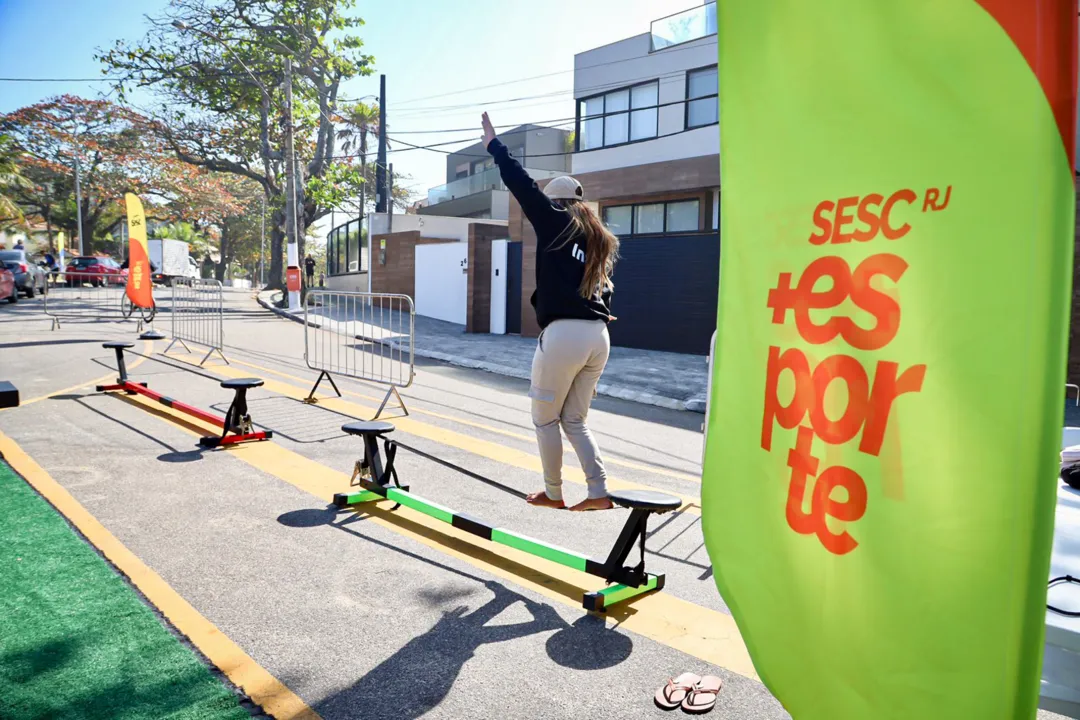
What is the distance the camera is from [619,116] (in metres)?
23.7

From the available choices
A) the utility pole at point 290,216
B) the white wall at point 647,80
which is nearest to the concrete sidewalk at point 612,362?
the utility pole at point 290,216

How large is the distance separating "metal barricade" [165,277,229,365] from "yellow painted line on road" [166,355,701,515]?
8.84 ft

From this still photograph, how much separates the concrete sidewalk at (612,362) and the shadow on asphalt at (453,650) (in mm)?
5892

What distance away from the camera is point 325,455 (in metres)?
6.73

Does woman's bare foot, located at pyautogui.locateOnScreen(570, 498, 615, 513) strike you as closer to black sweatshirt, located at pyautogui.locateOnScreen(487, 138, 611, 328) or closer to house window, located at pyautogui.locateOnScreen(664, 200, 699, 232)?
Result: black sweatshirt, located at pyautogui.locateOnScreen(487, 138, 611, 328)

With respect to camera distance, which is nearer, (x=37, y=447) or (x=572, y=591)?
(x=572, y=591)

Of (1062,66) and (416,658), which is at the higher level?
(1062,66)

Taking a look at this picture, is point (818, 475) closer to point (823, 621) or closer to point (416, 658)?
point (823, 621)

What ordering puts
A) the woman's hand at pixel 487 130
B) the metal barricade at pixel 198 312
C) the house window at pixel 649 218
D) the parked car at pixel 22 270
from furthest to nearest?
the parked car at pixel 22 270 → the house window at pixel 649 218 → the metal barricade at pixel 198 312 → the woman's hand at pixel 487 130

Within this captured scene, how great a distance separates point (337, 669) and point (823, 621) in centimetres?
236

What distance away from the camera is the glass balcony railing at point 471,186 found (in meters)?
38.2

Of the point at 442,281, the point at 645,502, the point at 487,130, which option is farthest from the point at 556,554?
the point at 442,281

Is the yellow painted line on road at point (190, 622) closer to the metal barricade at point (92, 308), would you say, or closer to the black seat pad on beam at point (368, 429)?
the black seat pad on beam at point (368, 429)

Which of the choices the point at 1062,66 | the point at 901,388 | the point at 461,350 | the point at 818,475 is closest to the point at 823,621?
the point at 818,475
